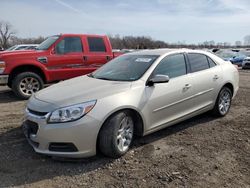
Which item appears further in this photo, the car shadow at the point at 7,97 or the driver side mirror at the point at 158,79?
the car shadow at the point at 7,97

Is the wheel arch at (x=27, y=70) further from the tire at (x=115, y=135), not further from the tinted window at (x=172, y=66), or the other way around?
the tire at (x=115, y=135)

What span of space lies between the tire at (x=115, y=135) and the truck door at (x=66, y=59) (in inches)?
188

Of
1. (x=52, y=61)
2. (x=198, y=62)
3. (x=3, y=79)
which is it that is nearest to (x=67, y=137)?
(x=198, y=62)

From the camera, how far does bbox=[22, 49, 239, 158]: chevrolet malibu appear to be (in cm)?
362

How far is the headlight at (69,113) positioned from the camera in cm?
359

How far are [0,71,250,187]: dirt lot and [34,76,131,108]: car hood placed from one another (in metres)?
0.84

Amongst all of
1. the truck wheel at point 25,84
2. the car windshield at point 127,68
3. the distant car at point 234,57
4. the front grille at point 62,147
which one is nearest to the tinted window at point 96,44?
the truck wheel at point 25,84

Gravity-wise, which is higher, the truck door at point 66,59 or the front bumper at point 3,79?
the truck door at point 66,59

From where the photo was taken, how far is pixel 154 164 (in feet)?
12.5

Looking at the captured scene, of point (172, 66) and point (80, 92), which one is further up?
point (172, 66)

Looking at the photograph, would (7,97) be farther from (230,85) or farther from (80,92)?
(230,85)

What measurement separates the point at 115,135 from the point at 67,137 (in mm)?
644

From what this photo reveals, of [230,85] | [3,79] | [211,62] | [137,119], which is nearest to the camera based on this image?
[137,119]

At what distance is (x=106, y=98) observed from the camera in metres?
3.80
